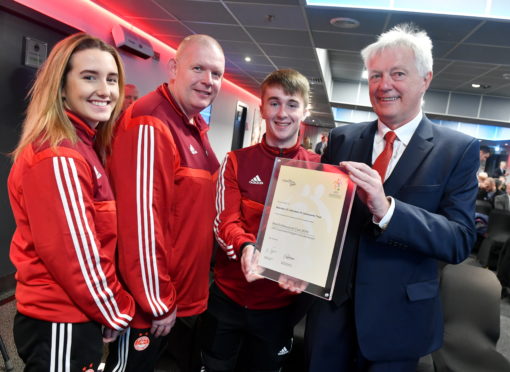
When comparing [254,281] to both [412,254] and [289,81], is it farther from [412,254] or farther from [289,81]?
[289,81]

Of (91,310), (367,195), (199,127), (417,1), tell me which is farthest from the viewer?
(417,1)

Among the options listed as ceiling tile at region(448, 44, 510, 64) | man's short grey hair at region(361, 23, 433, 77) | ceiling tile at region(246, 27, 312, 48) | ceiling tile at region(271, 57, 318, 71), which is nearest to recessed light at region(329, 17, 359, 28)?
ceiling tile at region(246, 27, 312, 48)

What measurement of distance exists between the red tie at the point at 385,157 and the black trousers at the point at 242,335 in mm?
797

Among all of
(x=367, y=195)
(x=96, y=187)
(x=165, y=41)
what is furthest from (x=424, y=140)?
(x=165, y=41)

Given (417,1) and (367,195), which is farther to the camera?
(417,1)

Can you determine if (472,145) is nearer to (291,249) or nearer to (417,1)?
(291,249)

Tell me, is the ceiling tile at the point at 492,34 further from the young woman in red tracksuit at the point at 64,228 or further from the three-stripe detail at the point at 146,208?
the young woman in red tracksuit at the point at 64,228

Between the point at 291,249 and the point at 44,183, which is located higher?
the point at 44,183

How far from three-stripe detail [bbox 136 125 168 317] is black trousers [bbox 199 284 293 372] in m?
0.38

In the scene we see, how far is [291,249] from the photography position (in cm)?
111

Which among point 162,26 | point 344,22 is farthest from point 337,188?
point 162,26

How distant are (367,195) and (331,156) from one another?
389mm

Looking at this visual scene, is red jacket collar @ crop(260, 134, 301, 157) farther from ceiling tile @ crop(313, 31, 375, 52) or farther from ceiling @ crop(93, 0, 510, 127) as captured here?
ceiling tile @ crop(313, 31, 375, 52)

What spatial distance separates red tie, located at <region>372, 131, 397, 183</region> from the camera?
115 cm
